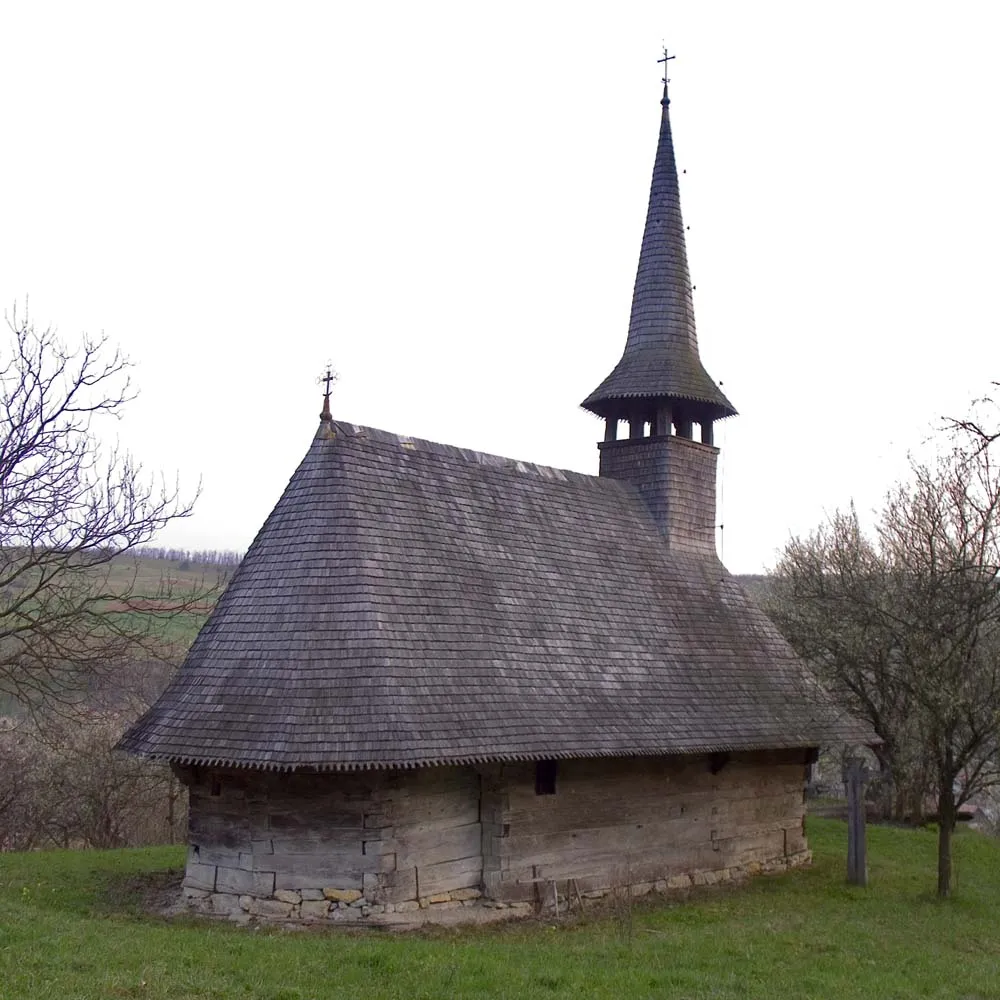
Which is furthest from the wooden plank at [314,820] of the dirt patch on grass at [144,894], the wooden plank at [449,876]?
the dirt patch on grass at [144,894]

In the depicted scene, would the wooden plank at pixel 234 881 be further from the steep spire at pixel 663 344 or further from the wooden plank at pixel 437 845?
the steep spire at pixel 663 344

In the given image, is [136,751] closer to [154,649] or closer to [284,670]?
[284,670]

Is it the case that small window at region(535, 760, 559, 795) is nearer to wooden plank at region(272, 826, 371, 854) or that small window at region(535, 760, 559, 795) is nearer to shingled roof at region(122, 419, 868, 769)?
shingled roof at region(122, 419, 868, 769)

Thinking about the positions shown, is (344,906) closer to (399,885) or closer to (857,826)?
(399,885)

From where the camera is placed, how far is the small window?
1189 centimetres

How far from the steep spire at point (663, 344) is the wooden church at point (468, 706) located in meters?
1.97

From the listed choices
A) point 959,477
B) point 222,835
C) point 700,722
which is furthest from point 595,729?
point 959,477

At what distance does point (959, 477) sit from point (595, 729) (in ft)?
21.9

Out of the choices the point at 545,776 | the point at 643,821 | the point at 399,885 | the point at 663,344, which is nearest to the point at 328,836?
the point at 399,885

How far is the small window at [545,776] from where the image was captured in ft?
39.0

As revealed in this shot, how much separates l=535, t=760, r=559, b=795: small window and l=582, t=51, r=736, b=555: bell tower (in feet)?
19.1

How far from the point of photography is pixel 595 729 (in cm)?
1198

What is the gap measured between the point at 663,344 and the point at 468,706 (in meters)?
9.34

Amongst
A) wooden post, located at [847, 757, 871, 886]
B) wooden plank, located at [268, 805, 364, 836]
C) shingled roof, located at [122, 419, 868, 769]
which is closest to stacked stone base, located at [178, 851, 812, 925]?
wooden plank, located at [268, 805, 364, 836]
